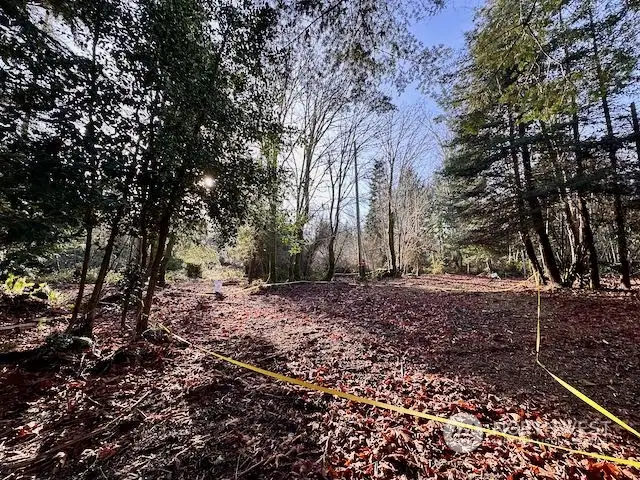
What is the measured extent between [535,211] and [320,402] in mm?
7920

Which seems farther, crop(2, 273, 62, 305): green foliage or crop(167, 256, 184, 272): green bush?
crop(167, 256, 184, 272): green bush

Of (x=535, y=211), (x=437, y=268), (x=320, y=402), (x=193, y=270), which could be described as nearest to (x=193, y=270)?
(x=193, y=270)

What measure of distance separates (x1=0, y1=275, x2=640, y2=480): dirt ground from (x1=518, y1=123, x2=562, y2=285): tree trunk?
3412 mm

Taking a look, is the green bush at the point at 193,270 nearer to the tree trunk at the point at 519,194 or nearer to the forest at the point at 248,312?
the forest at the point at 248,312

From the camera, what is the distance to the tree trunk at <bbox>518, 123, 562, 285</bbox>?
296 inches

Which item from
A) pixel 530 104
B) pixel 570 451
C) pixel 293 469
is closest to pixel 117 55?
pixel 293 469

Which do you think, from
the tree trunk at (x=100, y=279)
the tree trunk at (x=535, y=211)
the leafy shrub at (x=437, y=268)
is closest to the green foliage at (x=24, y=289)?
the tree trunk at (x=100, y=279)

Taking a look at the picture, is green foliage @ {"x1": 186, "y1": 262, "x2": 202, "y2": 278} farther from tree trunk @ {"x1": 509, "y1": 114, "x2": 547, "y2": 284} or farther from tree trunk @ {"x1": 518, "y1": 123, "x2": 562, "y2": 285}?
tree trunk @ {"x1": 518, "y1": 123, "x2": 562, "y2": 285}

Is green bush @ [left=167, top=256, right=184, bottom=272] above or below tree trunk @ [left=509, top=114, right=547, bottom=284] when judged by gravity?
below

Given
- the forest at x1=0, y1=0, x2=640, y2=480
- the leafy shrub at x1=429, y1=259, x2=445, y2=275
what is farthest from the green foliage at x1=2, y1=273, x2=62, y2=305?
the leafy shrub at x1=429, y1=259, x2=445, y2=275

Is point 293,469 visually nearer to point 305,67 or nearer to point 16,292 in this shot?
point 305,67

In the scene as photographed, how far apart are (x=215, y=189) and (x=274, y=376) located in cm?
279

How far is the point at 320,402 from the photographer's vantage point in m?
2.49

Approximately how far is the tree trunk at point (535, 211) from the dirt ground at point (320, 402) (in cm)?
341
